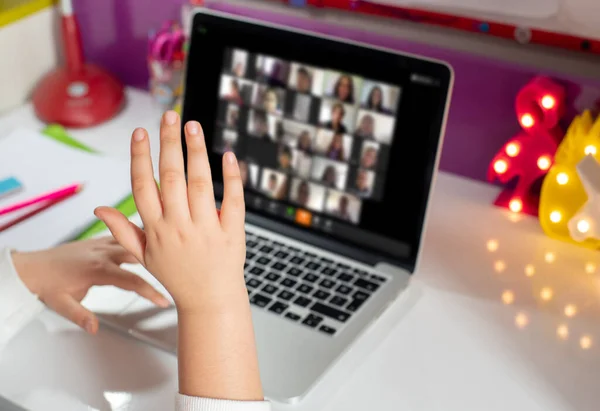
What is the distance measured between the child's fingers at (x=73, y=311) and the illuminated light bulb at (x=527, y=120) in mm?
566

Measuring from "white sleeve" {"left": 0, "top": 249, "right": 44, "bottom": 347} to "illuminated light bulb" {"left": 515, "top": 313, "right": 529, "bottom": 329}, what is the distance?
0.50 m

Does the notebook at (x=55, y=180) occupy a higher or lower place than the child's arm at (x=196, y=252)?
lower

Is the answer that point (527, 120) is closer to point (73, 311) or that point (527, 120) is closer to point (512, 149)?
point (512, 149)

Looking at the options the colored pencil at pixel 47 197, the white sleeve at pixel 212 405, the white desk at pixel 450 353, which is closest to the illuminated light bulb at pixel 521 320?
the white desk at pixel 450 353

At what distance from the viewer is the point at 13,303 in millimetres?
789

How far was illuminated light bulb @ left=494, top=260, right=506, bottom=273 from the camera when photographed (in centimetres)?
91

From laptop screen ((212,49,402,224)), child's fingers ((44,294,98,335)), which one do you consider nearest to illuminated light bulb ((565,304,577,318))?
laptop screen ((212,49,402,224))

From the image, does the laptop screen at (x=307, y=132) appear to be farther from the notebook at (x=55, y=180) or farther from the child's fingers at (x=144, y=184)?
the child's fingers at (x=144, y=184)

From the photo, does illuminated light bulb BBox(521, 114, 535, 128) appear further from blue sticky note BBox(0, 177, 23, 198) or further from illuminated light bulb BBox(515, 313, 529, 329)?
blue sticky note BBox(0, 177, 23, 198)

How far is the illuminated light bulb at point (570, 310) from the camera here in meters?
0.84

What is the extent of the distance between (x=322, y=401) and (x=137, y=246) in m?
0.23

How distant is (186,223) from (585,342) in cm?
44

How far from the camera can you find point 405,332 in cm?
81

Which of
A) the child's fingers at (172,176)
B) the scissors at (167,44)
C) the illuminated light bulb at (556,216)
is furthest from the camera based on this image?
the scissors at (167,44)
